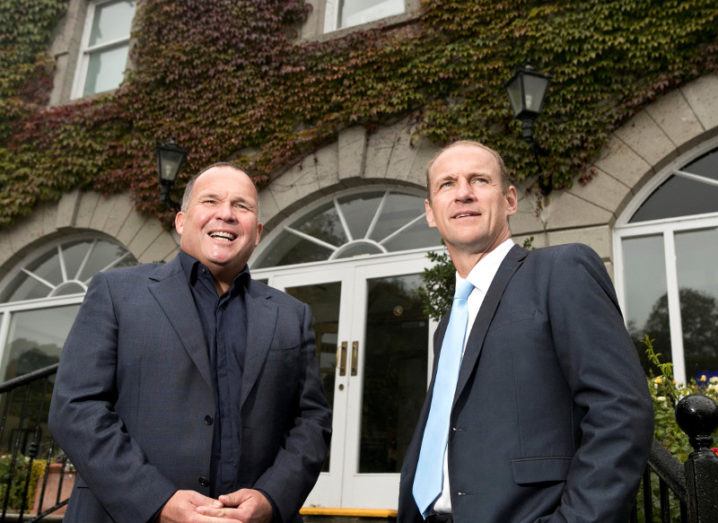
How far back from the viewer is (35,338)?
9703 mm

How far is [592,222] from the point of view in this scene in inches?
263

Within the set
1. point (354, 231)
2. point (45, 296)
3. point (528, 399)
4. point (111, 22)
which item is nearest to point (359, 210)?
point (354, 231)

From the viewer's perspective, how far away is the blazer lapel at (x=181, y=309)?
2.54 m

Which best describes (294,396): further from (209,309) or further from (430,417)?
(430,417)

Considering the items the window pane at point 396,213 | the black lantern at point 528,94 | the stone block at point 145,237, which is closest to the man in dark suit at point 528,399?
the black lantern at point 528,94

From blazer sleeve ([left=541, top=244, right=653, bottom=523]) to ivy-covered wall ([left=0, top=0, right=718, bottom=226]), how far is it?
506cm

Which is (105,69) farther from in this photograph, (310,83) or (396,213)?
(396,213)

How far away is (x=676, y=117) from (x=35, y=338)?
8.52 meters

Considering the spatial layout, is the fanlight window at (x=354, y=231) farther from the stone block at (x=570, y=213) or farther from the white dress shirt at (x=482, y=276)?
the white dress shirt at (x=482, y=276)

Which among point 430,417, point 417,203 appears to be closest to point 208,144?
point 417,203

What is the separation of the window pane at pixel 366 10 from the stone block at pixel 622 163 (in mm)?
3353

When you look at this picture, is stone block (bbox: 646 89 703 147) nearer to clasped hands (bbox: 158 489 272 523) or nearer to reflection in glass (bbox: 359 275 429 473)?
reflection in glass (bbox: 359 275 429 473)

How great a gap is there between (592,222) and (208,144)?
476 centimetres

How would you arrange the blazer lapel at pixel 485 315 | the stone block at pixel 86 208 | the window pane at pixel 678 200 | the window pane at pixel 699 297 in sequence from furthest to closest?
the stone block at pixel 86 208 < the window pane at pixel 678 200 < the window pane at pixel 699 297 < the blazer lapel at pixel 485 315
